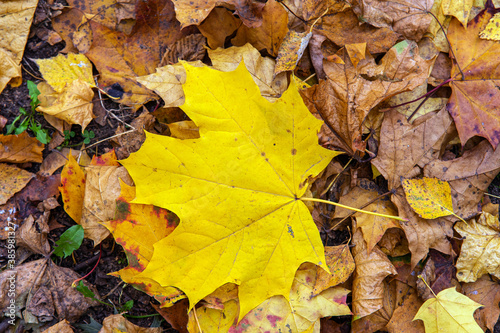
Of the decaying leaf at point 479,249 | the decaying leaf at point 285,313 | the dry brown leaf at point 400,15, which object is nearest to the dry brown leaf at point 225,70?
the dry brown leaf at point 400,15

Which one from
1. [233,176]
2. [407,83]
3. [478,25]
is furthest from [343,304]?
[478,25]

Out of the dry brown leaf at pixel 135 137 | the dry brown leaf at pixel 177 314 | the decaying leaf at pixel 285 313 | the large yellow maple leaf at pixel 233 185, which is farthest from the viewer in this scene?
the dry brown leaf at pixel 135 137

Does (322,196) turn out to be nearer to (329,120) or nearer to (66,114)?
(329,120)

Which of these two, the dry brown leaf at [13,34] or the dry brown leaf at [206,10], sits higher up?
the dry brown leaf at [206,10]

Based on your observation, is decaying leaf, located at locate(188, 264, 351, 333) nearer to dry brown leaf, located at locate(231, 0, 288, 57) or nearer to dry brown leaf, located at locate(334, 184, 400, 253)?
dry brown leaf, located at locate(334, 184, 400, 253)

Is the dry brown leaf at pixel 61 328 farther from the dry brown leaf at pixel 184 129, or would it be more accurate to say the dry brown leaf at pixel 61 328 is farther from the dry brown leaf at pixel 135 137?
the dry brown leaf at pixel 184 129

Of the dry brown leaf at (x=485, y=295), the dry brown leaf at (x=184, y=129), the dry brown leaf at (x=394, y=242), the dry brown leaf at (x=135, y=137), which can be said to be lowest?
the dry brown leaf at (x=485, y=295)

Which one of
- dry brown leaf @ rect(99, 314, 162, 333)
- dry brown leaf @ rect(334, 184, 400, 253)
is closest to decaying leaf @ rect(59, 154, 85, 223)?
dry brown leaf @ rect(99, 314, 162, 333)

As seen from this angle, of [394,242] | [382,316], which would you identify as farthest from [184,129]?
[382,316]
